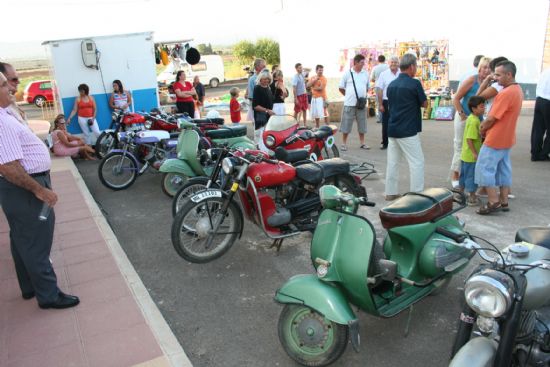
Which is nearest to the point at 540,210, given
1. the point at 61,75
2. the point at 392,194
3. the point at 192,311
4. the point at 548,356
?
the point at 392,194

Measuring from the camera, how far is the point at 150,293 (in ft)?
14.4

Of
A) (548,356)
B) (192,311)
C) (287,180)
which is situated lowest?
(192,311)

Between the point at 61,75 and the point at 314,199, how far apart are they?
26.3 ft

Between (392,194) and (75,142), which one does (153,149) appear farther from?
(392,194)

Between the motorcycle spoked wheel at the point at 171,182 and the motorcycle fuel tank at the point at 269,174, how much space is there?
2.71m

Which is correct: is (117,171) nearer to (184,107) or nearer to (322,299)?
(184,107)

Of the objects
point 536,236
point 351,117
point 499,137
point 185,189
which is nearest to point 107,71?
point 351,117

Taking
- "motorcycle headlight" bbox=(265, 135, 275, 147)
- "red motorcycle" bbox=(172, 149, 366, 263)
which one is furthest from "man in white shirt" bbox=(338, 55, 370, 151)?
"red motorcycle" bbox=(172, 149, 366, 263)

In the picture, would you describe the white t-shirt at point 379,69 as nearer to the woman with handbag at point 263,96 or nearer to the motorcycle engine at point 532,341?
the woman with handbag at point 263,96

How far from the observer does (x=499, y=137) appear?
5.39 metres

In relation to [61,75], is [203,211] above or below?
below

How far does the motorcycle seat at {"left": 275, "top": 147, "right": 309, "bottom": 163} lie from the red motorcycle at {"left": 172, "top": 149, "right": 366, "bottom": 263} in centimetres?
2

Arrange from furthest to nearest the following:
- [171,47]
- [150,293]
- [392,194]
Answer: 1. [171,47]
2. [392,194]
3. [150,293]

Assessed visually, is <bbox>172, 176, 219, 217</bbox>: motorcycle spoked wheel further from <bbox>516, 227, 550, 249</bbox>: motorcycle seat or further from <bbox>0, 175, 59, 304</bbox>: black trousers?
<bbox>516, 227, 550, 249</bbox>: motorcycle seat
